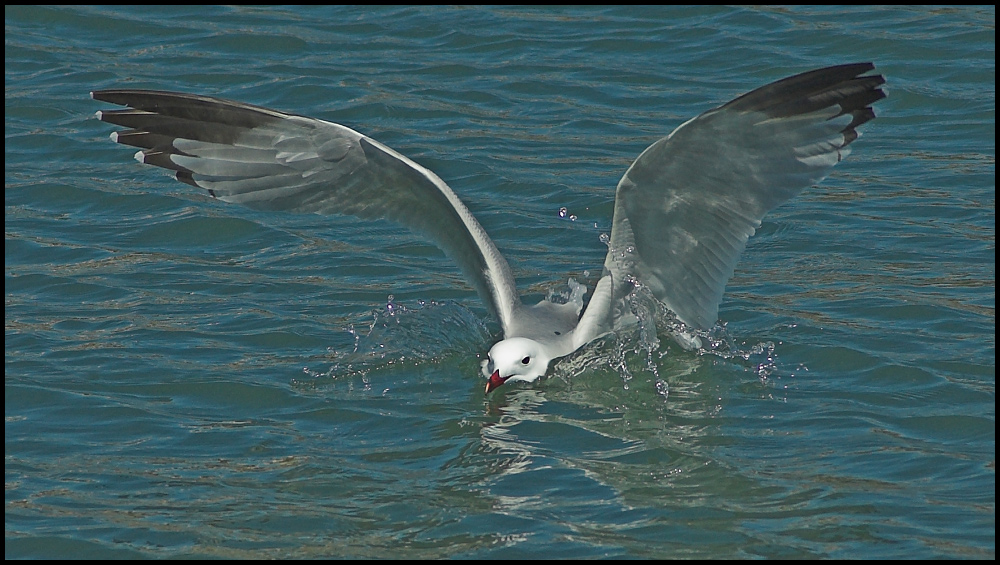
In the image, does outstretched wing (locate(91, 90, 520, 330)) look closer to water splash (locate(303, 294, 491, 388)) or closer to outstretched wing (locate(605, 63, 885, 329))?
water splash (locate(303, 294, 491, 388))

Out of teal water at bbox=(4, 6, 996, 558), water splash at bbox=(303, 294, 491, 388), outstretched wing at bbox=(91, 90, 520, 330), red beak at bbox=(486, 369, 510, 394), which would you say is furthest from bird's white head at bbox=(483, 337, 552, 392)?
water splash at bbox=(303, 294, 491, 388)

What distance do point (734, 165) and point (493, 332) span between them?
2.05 m

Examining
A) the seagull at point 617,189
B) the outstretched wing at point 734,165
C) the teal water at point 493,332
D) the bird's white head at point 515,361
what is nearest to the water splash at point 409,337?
the teal water at point 493,332

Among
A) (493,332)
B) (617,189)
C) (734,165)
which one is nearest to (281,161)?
(493,332)

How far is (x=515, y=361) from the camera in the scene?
23.9 ft

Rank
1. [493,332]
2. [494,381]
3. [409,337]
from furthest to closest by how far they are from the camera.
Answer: [493,332] < [409,337] < [494,381]

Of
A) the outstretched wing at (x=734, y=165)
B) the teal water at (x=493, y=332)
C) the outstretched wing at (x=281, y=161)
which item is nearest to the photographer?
the teal water at (x=493, y=332)

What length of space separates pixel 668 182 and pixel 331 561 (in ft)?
8.09

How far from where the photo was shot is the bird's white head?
7.26 m

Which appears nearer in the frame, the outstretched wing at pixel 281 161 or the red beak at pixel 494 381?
the red beak at pixel 494 381

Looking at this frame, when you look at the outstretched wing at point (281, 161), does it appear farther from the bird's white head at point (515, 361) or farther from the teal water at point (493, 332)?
the teal water at point (493, 332)

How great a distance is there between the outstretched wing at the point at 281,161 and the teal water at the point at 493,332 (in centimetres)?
81

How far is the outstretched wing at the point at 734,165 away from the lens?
21.6 feet

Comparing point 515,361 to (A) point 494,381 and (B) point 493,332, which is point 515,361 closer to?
(A) point 494,381
